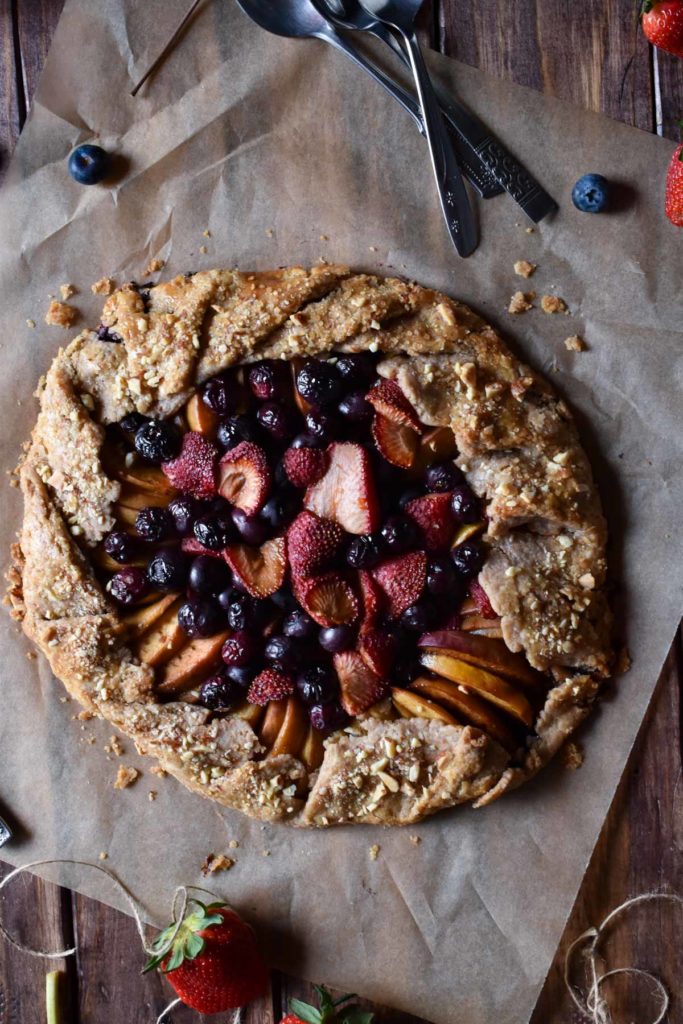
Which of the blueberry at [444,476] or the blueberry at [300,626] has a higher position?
the blueberry at [444,476]

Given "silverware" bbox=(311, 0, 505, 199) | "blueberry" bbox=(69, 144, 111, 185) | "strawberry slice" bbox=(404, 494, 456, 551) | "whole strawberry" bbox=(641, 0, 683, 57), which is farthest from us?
"blueberry" bbox=(69, 144, 111, 185)

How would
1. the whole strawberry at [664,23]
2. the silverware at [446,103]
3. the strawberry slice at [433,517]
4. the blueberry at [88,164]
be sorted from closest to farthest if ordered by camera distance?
the whole strawberry at [664,23]
the strawberry slice at [433,517]
the silverware at [446,103]
the blueberry at [88,164]

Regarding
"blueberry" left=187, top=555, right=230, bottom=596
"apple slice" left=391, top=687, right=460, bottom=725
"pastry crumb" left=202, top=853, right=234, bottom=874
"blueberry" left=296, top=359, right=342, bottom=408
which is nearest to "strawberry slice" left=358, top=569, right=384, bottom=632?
"apple slice" left=391, top=687, right=460, bottom=725

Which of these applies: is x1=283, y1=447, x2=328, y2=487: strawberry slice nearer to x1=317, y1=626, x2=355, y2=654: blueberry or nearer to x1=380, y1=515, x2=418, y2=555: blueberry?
x1=380, y1=515, x2=418, y2=555: blueberry

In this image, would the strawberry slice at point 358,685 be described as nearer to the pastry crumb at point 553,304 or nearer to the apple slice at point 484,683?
the apple slice at point 484,683

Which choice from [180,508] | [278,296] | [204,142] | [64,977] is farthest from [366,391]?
[64,977]

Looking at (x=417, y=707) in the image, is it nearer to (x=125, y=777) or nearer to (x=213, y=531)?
(x=213, y=531)

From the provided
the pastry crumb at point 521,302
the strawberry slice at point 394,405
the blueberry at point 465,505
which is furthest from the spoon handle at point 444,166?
the blueberry at point 465,505

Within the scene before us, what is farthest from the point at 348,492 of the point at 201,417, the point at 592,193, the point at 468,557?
the point at 592,193
